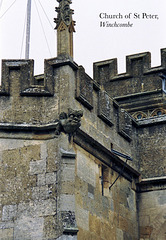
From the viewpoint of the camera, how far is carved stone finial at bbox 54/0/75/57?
1656cm

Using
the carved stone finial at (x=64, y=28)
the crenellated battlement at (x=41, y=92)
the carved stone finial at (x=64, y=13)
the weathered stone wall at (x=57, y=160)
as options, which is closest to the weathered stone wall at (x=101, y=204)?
the weathered stone wall at (x=57, y=160)

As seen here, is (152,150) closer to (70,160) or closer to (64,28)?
(70,160)

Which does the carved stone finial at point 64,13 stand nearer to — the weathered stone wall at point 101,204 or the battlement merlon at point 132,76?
the weathered stone wall at point 101,204

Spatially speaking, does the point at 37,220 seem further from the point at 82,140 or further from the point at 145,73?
Result: the point at 145,73

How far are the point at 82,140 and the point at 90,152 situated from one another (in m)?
0.47

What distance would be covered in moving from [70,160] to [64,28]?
9.75 feet

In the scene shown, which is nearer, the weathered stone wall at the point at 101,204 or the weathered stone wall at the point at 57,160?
the weathered stone wall at the point at 57,160

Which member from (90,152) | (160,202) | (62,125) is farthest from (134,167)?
(62,125)

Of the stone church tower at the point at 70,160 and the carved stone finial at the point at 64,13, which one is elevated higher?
the carved stone finial at the point at 64,13

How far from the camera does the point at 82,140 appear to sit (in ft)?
54.5

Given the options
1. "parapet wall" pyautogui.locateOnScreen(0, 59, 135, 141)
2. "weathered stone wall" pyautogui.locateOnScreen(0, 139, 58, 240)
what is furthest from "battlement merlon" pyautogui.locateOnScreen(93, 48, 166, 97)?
"weathered stone wall" pyautogui.locateOnScreen(0, 139, 58, 240)

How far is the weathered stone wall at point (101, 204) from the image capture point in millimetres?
16156

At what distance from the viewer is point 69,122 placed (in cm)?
1567

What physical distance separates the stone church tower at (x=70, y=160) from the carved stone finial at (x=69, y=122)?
2 cm
